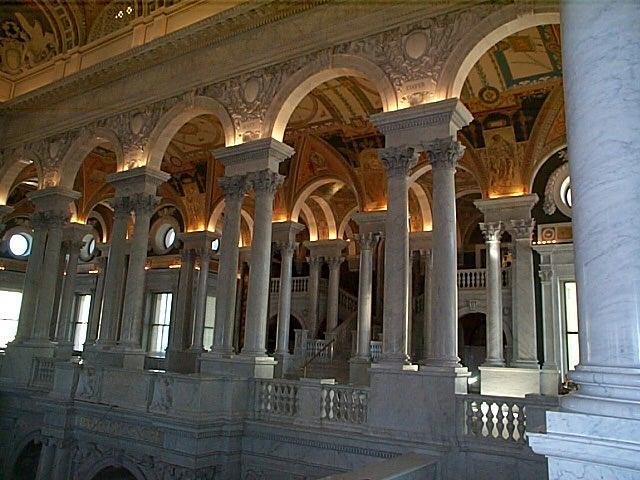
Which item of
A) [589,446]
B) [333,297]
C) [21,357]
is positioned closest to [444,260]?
[589,446]

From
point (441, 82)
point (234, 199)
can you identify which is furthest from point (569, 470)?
point (234, 199)

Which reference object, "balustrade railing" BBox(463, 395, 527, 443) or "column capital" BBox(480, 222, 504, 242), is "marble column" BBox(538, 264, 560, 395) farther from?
"balustrade railing" BBox(463, 395, 527, 443)

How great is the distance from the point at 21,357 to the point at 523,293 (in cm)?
1087

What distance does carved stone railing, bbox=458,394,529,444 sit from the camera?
642 cm

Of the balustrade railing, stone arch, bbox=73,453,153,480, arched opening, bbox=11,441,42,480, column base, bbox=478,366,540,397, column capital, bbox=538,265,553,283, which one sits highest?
column capital, bbox=538,265,553,283

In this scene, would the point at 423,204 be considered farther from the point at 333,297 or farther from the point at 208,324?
the point at 208,324

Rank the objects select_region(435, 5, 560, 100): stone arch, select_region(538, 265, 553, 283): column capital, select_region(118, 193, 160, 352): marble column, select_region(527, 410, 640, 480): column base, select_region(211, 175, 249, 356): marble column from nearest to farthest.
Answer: select_region(527, 410, 640, 480): column base < select_region(435, 5, 560, 100): stone arch < select_region(211, 175, 249, 356): marble column < select_region(118, 193, 160, 352): marble column < select_region(538, 265, 553, 283): column capital

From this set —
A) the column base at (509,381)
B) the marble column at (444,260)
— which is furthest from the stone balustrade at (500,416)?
the column base at (509,381)

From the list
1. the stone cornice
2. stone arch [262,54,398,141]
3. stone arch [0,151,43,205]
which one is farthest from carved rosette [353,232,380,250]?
stone arch [0,151,43,205]

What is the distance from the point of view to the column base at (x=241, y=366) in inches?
354

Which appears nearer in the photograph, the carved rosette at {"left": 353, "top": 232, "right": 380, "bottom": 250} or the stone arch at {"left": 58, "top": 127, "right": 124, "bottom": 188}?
the stone arch at {"left": 58, "top": 127, "right": 124, "bottom": 188}

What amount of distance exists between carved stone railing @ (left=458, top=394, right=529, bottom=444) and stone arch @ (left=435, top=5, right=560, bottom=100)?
4.11 metres

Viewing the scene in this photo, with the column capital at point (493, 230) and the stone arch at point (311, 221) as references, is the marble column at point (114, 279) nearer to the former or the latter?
the stone arch at point (311, 221)

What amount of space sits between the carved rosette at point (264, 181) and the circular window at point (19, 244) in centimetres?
1667
